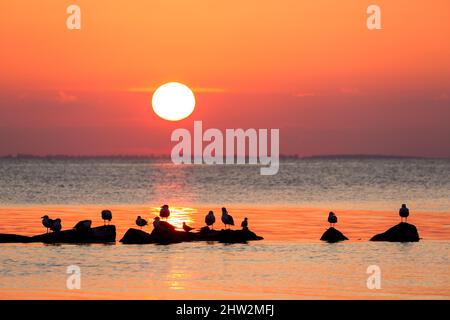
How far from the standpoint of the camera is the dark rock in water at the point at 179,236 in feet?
133

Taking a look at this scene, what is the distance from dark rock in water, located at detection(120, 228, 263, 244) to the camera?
40438 mm

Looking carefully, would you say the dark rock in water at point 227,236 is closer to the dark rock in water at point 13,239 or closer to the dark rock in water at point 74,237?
the dark rock in water at point 74,237

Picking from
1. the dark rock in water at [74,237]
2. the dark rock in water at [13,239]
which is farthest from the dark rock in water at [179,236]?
the dark rock in water at [13,239]

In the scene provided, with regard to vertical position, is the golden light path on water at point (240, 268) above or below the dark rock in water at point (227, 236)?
below

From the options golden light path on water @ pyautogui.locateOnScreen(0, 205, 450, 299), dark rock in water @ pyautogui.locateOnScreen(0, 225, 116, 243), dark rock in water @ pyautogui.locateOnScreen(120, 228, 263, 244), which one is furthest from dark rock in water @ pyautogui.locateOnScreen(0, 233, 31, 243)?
dark rock in water @ pyautogui.locateOnScreen(120, 228, 263, 244)

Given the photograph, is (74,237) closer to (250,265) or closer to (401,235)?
(250,265)

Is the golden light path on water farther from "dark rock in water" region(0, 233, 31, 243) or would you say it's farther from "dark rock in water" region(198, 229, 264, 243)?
"dark rock in water" region(0, 233, 31, 243)

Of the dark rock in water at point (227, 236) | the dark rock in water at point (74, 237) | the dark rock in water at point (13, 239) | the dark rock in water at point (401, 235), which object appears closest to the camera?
the dark rock in water at point (13, 239)

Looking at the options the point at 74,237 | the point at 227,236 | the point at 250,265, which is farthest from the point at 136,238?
the point at 250,265

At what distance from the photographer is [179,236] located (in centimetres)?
4131

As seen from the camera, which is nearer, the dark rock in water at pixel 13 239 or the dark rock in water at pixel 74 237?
the dark rock in water at pixel 13 239
